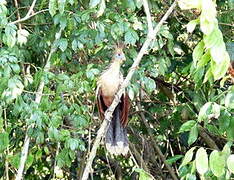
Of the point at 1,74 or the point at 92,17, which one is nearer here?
the point at 1,74

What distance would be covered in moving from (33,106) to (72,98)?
13.0 inches

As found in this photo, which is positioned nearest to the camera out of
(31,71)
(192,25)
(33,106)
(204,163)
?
(192,25)

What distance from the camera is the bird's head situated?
10.5 ft

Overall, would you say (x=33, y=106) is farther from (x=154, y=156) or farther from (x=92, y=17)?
(x=154, y=156)

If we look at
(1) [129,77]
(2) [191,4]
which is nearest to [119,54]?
(1) [129,77]

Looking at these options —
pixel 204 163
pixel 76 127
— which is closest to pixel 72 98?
pixel 76 127

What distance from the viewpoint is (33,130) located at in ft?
9.92

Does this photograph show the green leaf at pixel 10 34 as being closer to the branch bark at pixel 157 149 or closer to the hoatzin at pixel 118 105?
the hoatzin at pixel 118 105

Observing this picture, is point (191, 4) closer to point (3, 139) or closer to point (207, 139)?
point (3, 139)

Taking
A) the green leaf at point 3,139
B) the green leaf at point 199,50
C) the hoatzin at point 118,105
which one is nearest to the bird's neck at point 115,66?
the hoatzin at point 118,105

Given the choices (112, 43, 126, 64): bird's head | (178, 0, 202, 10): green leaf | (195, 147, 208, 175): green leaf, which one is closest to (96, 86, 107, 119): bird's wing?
(112, 43, 126, 64): bird's head

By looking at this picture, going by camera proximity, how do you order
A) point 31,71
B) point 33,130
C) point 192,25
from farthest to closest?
point 31,71
point 33,130
point 192,25

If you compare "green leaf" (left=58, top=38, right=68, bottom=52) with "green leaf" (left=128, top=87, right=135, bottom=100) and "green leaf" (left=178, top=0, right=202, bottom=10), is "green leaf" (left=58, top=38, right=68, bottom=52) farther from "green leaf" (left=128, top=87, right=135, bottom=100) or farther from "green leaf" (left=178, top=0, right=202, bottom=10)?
"green leaf" (left=178, top=0, right=202, bottom=10)

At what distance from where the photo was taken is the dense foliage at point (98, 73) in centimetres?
234
